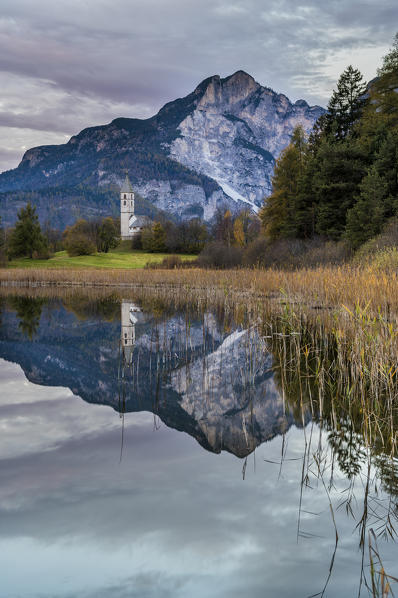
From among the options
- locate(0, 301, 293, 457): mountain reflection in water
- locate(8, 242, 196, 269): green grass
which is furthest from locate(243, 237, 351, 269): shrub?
locate(8, 242, 196, 269): green grass

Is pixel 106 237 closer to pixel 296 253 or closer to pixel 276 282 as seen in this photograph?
pixel 296 253

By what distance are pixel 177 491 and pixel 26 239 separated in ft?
195

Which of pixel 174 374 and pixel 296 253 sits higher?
pixel 296 253

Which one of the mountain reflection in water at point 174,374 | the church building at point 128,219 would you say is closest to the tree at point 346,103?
the mountain reflection in water at point 174,374

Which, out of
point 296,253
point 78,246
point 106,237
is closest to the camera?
point 296,253

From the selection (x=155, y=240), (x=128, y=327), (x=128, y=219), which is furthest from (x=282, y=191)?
(x=128, y=219)

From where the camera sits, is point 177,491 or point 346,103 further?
point 346,103

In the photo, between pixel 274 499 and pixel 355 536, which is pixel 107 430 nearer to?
pixel 274 499

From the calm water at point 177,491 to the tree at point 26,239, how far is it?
5397cm

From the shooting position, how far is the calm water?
119 inches

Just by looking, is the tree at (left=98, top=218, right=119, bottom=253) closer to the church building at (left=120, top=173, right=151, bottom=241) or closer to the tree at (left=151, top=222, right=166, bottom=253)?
the tree at (left=151, top=222, right=166, bottom=253)

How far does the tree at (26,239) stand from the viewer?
2298 inches

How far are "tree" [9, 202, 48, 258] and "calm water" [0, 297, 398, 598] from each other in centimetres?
5397

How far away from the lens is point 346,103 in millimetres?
40594
